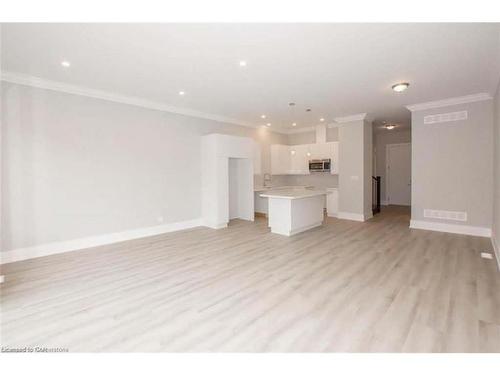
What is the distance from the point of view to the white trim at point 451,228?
508 cm

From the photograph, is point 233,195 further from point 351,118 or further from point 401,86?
point 401,86

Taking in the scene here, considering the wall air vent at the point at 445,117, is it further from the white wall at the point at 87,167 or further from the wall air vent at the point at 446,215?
the white wall at the point at 87,167

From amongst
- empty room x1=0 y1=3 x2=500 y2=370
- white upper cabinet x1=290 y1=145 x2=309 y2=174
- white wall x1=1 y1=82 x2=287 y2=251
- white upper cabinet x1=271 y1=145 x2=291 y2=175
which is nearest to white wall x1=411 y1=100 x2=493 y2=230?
empty room x1=0 y1=3 x2=500 y2=370

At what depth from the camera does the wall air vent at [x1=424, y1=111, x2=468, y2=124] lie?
5261mm

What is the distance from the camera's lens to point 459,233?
5.30 m

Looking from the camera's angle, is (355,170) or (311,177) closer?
(355,170)

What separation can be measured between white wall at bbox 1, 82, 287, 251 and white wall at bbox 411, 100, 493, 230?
5549 millimetres

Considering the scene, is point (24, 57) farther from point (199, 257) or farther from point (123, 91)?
point (199, 257)

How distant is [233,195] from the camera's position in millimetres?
7344

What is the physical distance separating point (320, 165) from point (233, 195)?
2.93m

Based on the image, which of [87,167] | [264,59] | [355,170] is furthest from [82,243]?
[355,170]

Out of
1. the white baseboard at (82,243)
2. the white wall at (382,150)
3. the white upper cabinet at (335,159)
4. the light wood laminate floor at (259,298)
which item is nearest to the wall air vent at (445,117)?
the white upper cabinet at (335,159)

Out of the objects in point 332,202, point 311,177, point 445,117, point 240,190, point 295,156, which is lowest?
point 332,202

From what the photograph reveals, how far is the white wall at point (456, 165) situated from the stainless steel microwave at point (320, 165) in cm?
231
